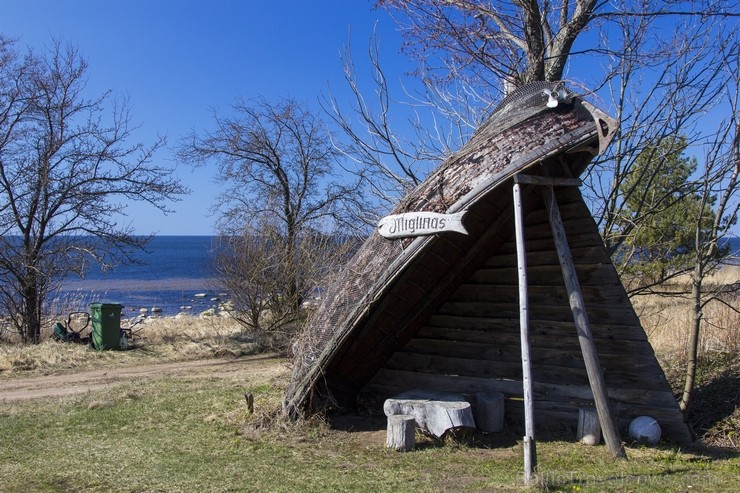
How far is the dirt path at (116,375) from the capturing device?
10688mm

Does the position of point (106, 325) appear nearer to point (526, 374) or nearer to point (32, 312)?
point (32, 312)

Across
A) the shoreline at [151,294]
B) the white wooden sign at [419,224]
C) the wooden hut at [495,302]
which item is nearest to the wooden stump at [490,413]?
the wooden hut at [495,302]

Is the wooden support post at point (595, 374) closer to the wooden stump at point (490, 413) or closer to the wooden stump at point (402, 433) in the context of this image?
the wooden stump at point (490, 413)

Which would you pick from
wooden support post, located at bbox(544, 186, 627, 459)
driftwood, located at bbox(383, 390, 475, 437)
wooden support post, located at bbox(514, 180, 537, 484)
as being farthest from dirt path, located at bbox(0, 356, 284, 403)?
wooden support post, located at bbox(514, 180, 537, 484)

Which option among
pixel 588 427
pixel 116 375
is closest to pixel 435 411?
pixel 588 427

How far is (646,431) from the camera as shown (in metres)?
6.62

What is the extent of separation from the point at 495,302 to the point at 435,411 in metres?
1.85

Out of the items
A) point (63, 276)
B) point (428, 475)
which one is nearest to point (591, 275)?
point (428, 475)

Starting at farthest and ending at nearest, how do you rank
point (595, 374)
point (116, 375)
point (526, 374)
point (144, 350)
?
point (144, 350) < point (116, 375) < point (595, 374) < point (526, 374)

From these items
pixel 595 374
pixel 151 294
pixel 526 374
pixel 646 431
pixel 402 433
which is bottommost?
pixel 646 431

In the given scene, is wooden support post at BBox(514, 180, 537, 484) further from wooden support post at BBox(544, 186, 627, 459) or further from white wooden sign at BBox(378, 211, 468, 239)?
wooden support post at BBox(544, 186, 627, 459)

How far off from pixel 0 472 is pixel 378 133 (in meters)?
6.89

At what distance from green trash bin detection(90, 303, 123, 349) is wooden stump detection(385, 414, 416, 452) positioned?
10.1m

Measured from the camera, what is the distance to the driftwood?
6.79m
